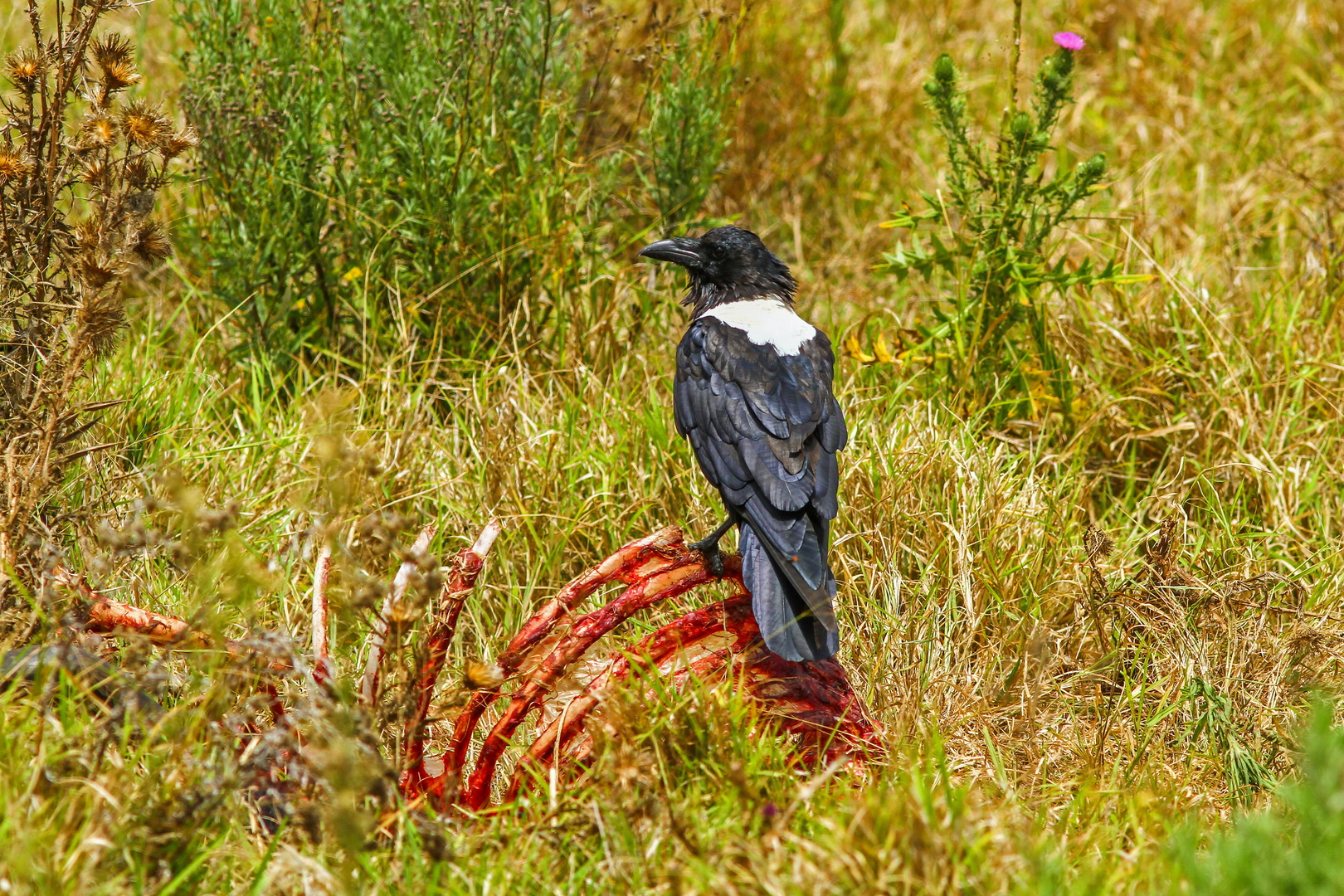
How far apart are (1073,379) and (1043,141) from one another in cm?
92

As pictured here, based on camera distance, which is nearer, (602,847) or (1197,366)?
(602,847)

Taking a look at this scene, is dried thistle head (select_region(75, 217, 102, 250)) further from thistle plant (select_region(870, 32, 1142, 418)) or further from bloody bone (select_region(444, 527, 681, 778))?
thistle plant (select_region(870, 32, 1142, 418))

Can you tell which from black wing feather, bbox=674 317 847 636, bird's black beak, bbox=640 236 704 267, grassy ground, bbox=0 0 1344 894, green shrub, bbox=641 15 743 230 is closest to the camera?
grassy ground, bbox=0 0 1344 894

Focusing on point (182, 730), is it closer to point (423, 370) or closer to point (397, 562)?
point (397, 562)

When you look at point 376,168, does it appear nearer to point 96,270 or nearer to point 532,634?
point 96,270

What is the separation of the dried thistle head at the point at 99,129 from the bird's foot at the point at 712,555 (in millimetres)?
1577

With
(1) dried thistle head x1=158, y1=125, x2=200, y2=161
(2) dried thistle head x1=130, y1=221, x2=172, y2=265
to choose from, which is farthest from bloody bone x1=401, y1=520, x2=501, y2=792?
(1) dried thistle head x1=158, y1=125, x2=200, y2=161

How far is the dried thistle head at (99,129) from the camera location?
2424 millimetres

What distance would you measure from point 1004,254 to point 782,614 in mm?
1671

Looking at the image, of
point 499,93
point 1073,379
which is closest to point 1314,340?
point 1073,379

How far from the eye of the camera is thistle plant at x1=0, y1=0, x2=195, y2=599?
2369mm

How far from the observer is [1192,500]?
3.69 metres

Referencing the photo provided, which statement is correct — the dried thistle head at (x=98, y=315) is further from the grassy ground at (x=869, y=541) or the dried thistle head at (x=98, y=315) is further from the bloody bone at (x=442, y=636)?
the bloody bone at (x=442, y=636)

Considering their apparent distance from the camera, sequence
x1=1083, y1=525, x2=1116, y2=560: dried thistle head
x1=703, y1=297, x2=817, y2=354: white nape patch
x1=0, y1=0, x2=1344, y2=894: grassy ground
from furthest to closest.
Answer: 1. x1=703, y1=297, x2=817, y2=354: white nape patch
2. x1=1083, y1=525, x2=1116, y2=560: dried thistle head
3. x1=0, y1=0, x2=1344, y2=894: grassy ground
